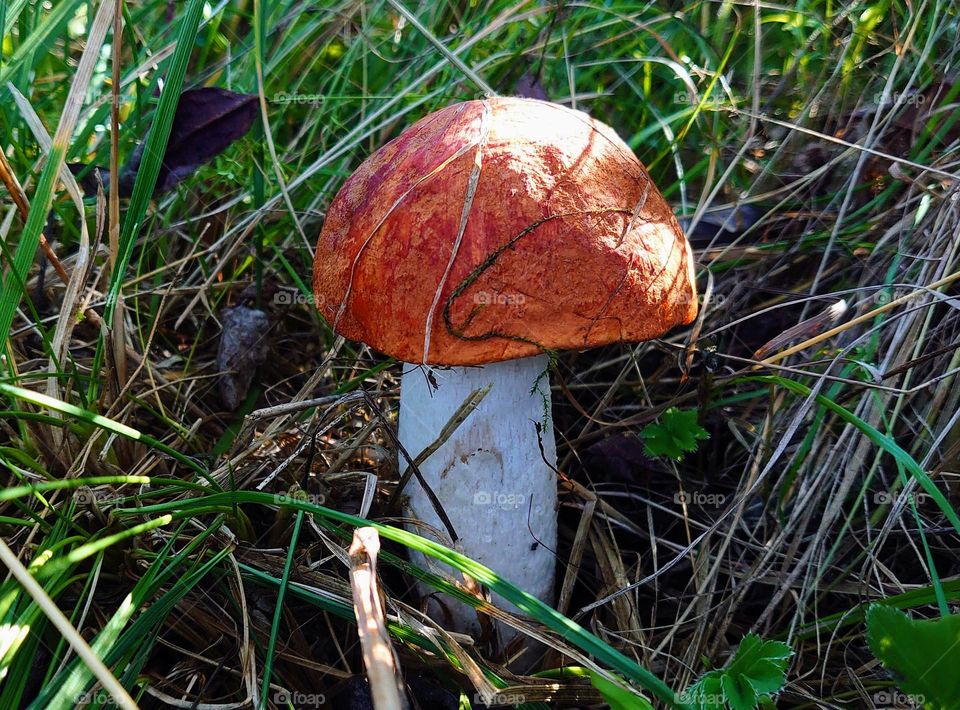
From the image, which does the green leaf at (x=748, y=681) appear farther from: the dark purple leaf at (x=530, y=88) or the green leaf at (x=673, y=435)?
the dark purple leaf at (x=530, y=88)

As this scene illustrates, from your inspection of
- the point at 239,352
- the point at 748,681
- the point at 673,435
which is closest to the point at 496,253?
the point at 673,435

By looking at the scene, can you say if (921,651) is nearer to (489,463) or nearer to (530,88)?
(489,463)

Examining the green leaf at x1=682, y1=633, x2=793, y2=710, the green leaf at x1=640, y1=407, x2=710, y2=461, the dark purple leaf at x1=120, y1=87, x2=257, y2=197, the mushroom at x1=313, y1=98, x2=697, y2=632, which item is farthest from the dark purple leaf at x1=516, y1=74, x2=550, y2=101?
the green leaf at x1=682, y1=633, x2=793, y2=710

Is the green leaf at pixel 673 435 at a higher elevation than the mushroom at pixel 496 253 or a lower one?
lower

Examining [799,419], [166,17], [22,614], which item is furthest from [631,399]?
[166,17]

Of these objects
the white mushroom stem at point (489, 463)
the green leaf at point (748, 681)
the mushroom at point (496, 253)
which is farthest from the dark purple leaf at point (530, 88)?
the green leaf at point (748, 681)

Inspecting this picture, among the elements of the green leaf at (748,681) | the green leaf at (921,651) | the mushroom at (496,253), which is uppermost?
the mushroom at (496,253)

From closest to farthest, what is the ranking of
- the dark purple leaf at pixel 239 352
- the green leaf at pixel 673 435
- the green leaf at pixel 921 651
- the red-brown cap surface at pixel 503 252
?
the green leaf at pixel 921 651, the red-brown cap surface at pixel 503 252, the green leaf at pixel 673 435, the dark purple leaf at pixel 239 352
